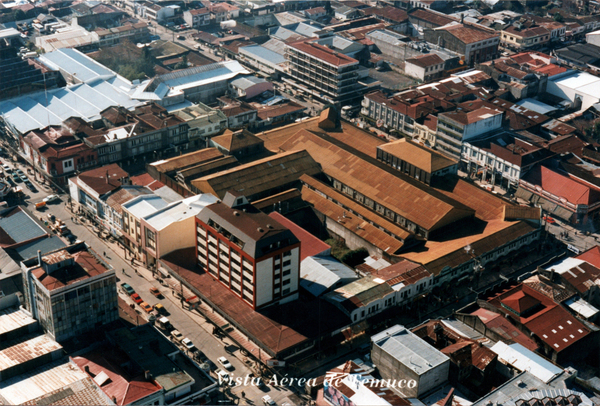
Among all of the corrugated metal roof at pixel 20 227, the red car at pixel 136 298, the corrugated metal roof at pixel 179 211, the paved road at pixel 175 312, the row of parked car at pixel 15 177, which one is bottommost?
the paved road at pixel 175 312

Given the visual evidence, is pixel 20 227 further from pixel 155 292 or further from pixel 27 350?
pixel 27 350

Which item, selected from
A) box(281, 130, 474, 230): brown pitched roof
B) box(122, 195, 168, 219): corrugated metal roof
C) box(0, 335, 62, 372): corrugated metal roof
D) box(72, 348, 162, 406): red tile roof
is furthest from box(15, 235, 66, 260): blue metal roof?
box(281, 130, 474, 230): brown pitched roof

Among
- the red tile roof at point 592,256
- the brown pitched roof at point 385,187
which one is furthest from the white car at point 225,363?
the red tile roof at point 592,256

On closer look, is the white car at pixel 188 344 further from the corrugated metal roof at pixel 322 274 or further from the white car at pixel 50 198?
the white car at pixel 50 198

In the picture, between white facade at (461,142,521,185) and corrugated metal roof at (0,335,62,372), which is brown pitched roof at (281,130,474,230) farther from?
corrugated metal roof at (0,335,62,372)

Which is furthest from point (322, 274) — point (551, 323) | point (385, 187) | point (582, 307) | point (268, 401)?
point (582, 307)

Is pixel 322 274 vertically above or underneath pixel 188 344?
above
